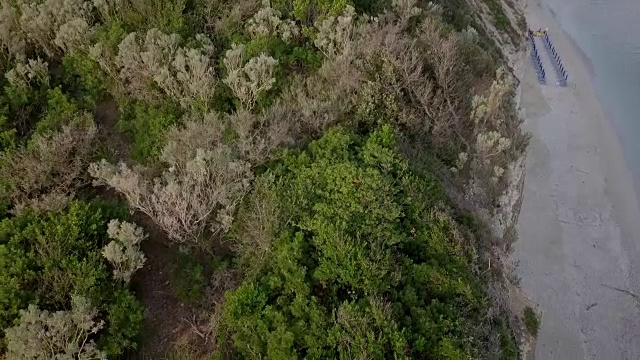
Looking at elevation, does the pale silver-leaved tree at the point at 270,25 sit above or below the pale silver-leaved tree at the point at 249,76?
above

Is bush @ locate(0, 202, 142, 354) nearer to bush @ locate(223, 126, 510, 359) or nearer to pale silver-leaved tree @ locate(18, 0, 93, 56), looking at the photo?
bush @ locate(223, 126, 510, 359)

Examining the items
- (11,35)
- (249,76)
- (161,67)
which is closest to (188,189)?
(249,76)

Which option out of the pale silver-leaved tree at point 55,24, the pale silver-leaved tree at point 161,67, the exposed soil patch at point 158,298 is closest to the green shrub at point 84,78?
the pale silver-leaved tree at point 161,67

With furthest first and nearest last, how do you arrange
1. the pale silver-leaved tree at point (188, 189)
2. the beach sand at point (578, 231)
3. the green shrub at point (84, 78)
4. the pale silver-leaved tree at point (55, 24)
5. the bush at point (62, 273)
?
the beach sand at point (578, 231) < the pale silver-leaved tree at point (55, 24) < the green shrub at point (84, 78) < the pale silver-leaved tree at point (188, 189) < the bush at point (62, 273)

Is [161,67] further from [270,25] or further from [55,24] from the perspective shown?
[55,24]

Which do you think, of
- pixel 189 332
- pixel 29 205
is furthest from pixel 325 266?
pixel 29 205

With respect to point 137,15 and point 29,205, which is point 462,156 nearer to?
point 137,15

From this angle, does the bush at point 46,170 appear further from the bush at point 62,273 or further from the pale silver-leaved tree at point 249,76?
the pale silver-leaved tree at point 249,76
